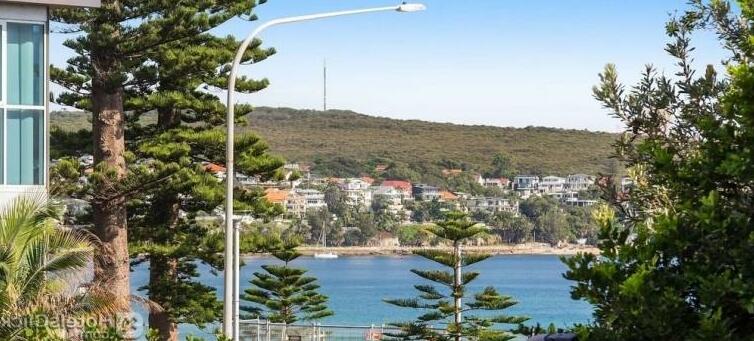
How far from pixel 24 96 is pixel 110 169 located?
7.14m

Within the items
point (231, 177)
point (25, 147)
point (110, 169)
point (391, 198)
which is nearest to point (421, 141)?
point (391, 198)

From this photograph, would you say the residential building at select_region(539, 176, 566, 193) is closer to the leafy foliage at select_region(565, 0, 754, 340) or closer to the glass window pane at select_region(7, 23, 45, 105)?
the glass window pane at select_region(7, 23, 45, 105)

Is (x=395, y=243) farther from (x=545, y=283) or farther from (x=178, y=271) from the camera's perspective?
(x=178, y=271)

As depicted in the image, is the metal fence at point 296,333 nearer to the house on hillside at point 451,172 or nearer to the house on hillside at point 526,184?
the house on hillside at point 526,184

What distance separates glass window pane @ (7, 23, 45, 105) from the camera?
1534 centimetres

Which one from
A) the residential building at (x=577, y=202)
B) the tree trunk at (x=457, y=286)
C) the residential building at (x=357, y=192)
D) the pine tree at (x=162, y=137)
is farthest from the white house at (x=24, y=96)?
the residential building at (x=357, y=192)

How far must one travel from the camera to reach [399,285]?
102m

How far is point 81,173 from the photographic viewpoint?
75.6ft

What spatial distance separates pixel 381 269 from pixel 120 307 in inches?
4256

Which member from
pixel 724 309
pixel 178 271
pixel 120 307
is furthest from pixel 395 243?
pixel 724 309

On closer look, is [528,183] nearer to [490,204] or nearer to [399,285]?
[490,204]

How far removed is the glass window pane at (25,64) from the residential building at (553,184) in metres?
85.6

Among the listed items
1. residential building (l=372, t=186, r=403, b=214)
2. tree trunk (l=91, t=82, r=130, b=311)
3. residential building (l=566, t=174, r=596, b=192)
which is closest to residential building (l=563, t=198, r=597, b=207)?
residential building (l=566, t=174, r=596, b=192)

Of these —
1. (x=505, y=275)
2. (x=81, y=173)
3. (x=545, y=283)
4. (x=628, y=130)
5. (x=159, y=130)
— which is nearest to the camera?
(x=628, y=130)
